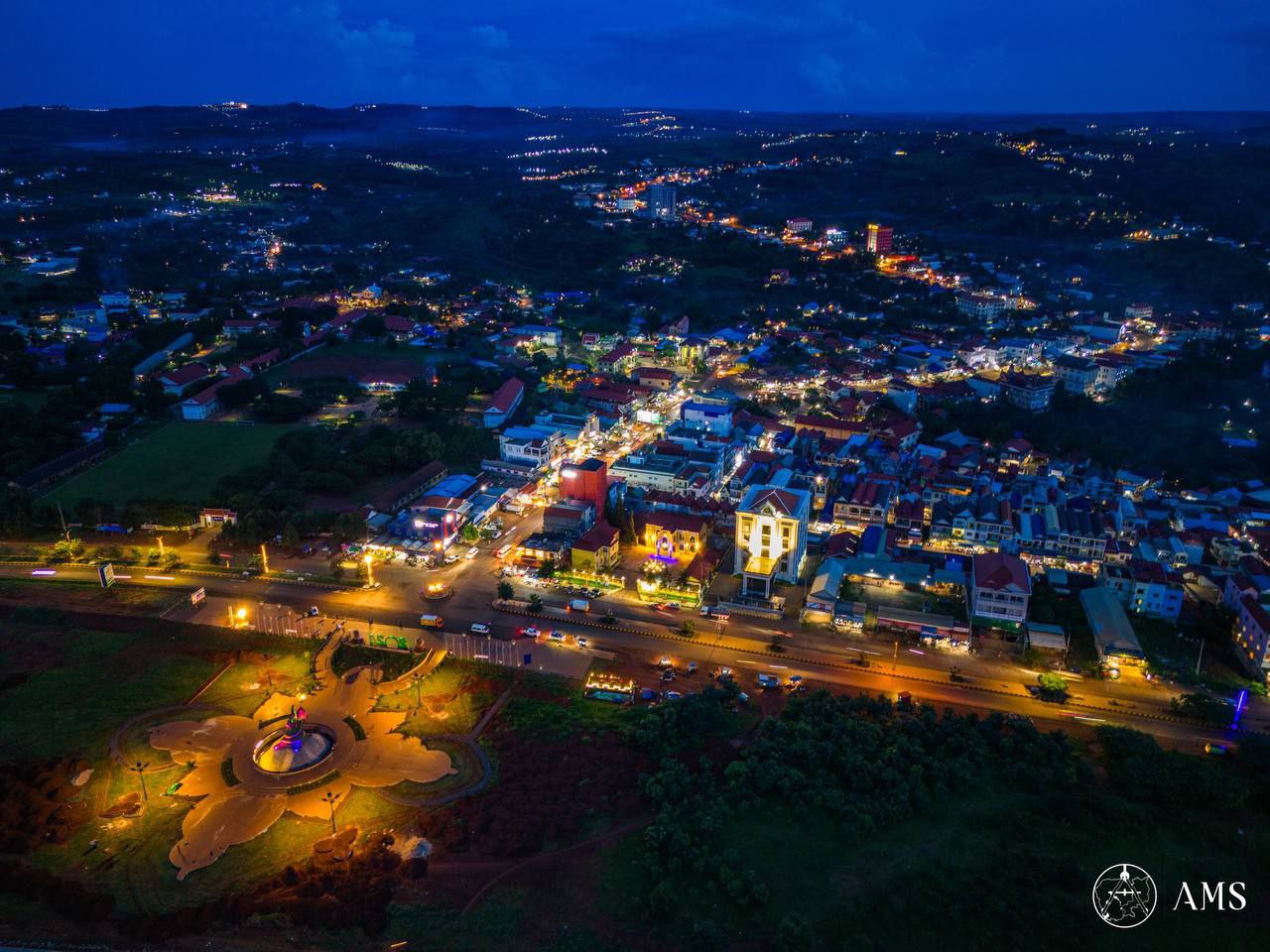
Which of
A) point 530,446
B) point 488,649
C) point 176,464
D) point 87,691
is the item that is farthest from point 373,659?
point 176,464

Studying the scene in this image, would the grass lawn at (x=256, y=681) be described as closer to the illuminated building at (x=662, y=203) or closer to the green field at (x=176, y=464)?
the green field at (x=176, y=464)

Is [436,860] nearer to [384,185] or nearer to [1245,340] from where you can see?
[1245,340]

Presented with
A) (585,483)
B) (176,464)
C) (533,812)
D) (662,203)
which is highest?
(662,203)

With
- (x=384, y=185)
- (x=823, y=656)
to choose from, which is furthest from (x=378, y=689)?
(x=384, y=185)

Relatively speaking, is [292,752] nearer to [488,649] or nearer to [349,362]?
[488,649]

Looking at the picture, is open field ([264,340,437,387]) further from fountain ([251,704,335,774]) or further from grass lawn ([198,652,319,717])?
fountain ([251,704,335,774])

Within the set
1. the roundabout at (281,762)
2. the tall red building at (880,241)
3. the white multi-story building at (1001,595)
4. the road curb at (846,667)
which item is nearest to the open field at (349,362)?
the road curb at (846,667)

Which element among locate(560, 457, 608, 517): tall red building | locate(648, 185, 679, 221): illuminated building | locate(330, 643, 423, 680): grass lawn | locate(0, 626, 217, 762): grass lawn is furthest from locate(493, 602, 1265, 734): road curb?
locate(648, 185, 679, 221): illuminated building
